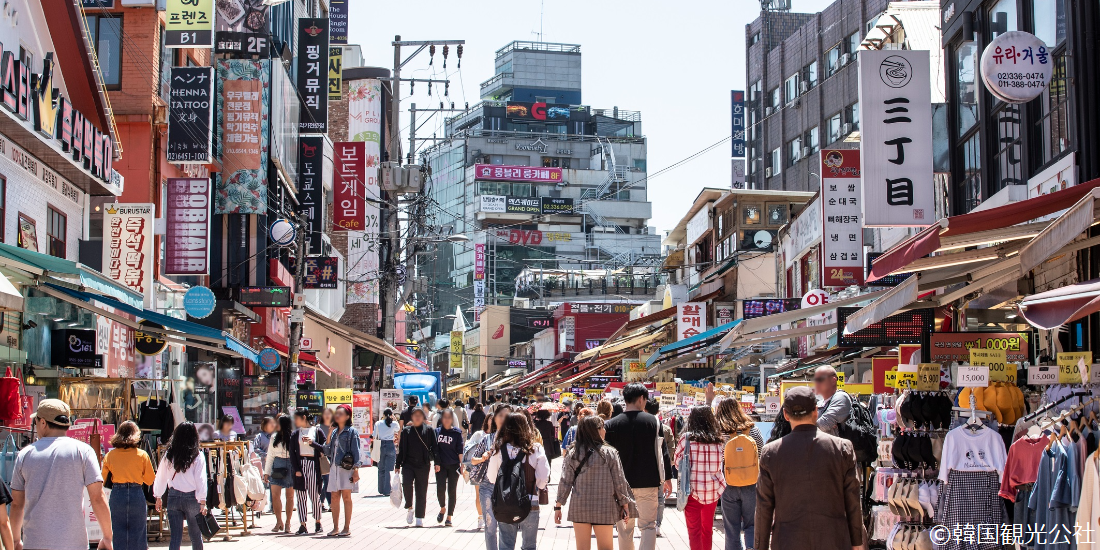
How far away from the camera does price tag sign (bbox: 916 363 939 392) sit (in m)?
10.0

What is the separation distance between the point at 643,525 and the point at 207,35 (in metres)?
15.6

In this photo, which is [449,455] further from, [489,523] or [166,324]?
[489,523]

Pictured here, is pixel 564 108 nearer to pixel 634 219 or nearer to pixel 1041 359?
pixel 634 219

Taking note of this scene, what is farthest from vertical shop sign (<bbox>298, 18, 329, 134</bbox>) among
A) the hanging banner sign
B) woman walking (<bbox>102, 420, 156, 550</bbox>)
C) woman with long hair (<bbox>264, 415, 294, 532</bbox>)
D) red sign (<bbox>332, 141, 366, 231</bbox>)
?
woman walking (<bbox>102, 420, 156, 550</bbox>)

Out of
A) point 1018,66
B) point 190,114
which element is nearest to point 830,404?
point 1018,66

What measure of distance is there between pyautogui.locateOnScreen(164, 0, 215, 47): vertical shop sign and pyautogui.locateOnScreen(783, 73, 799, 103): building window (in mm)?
37588

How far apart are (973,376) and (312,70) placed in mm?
27371

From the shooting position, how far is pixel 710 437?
10.9 metres

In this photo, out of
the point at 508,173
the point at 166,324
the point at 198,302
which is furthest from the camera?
the point at 508,173

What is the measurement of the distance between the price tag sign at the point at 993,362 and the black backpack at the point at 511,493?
3937mm

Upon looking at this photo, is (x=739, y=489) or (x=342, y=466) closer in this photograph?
(x=739, y=489)

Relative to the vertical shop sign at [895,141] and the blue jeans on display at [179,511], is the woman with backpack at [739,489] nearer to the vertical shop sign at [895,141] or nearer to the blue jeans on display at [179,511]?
the blue jeans on display at [179,511]

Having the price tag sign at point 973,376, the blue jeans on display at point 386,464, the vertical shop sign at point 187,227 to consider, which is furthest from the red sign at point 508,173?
the price tag sign at point 973,376

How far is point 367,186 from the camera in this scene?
4709cm
